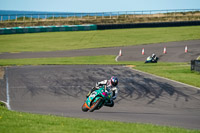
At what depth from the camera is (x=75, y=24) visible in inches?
3014

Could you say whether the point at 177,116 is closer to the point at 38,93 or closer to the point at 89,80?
the point at 38,93

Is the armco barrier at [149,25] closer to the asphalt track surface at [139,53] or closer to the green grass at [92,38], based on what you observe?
the green grass at [92,38]

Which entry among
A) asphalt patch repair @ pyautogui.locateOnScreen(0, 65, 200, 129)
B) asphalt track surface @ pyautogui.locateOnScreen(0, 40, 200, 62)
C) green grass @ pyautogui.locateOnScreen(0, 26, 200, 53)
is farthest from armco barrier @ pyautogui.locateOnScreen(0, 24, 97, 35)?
asphalt patch repair @ pyautogui.locateOnScreen(0, 65, 200, 129)

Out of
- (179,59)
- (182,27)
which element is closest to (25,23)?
(182,27)

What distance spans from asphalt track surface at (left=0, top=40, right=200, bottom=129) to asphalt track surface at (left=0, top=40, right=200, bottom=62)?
11371 mm

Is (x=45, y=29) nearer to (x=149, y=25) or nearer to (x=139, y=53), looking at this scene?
(x=149, y=25)

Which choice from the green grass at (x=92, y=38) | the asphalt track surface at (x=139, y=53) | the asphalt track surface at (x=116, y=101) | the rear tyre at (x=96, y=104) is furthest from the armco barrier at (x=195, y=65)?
the green grass at (x=92, y=38)

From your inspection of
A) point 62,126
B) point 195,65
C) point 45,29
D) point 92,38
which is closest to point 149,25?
point 92,38

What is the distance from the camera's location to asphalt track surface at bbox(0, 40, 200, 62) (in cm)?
3992

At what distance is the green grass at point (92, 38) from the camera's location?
177 ft

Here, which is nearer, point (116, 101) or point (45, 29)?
point (116, 101)

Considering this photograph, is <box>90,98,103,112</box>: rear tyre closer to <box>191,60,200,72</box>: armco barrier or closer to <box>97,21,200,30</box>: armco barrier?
<box>191,60,200,72</box>: armco barrier

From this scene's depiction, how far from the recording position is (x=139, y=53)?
43.8 metres

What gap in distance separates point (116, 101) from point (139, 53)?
88.3 ft
